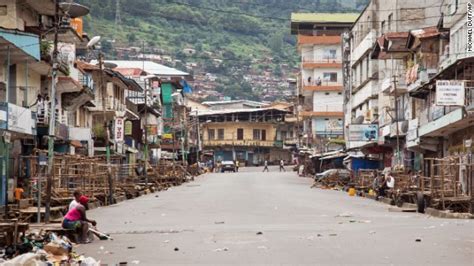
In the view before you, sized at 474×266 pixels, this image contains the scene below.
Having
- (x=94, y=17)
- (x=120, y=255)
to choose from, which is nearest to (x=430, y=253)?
(x=120, y=255)

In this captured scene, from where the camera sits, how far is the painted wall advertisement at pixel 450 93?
117 feet

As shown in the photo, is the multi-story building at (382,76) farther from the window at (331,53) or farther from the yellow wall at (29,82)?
the window at (331,53)

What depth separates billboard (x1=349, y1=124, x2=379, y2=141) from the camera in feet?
208

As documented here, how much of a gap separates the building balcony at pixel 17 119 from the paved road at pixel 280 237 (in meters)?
4.70

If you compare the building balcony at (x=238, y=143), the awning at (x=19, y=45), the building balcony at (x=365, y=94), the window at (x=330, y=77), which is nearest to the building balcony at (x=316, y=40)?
the window at (x=330, y=77)

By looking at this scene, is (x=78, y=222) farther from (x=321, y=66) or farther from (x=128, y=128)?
(x=321, y=66)

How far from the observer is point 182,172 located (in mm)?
78438

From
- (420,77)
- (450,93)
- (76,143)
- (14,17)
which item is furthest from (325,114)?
(450,93)

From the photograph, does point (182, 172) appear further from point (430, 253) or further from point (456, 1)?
point (430, 253)

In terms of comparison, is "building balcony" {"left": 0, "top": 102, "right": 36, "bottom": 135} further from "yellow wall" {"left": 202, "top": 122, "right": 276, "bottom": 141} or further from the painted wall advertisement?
"yellow wall" {"left": 202, "top": 122, "right": 276, "bottom": 141}

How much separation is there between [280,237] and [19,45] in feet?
58.2

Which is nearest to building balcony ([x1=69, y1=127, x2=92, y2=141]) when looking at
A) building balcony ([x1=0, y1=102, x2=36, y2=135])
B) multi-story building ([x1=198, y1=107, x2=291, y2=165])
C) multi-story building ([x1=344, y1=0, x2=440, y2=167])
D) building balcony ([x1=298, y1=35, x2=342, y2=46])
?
building balcony ([x1=0, y1=102, x2=36, y2=135])

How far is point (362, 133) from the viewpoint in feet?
208

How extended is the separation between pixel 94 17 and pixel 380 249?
14036 cm
